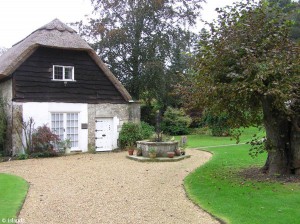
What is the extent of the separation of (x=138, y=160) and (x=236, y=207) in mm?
7991

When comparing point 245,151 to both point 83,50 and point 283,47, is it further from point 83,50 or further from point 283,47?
point 83,50

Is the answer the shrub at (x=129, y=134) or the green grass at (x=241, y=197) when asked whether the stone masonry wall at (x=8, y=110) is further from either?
the green grass at (x=241, y=197)

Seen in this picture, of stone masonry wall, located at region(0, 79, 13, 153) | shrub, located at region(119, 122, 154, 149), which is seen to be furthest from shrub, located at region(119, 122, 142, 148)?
stone masonry wall, located at region(0, 79, 13, 153)

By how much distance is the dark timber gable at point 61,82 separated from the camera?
56.3 feet

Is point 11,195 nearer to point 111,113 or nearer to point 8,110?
point 8,110

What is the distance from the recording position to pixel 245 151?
53.8 ft

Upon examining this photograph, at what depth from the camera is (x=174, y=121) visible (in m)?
29.7

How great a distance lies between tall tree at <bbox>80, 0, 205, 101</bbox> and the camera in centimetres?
2811

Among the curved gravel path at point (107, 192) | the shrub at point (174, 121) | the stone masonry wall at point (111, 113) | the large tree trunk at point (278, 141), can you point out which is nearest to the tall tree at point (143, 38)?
the shrub at point (174, 121)

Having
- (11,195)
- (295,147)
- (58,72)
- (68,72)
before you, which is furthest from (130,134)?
(11,195)

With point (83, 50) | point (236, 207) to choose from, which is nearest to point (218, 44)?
point (236, 207)

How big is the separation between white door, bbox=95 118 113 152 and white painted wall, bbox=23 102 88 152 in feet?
2.73

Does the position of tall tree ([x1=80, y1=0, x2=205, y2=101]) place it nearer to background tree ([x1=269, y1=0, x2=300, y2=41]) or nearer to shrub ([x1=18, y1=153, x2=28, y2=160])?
background tree ([x1=269, y1=0, x2=300, y2=41])

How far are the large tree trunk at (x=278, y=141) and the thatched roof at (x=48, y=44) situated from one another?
11.1 meters
